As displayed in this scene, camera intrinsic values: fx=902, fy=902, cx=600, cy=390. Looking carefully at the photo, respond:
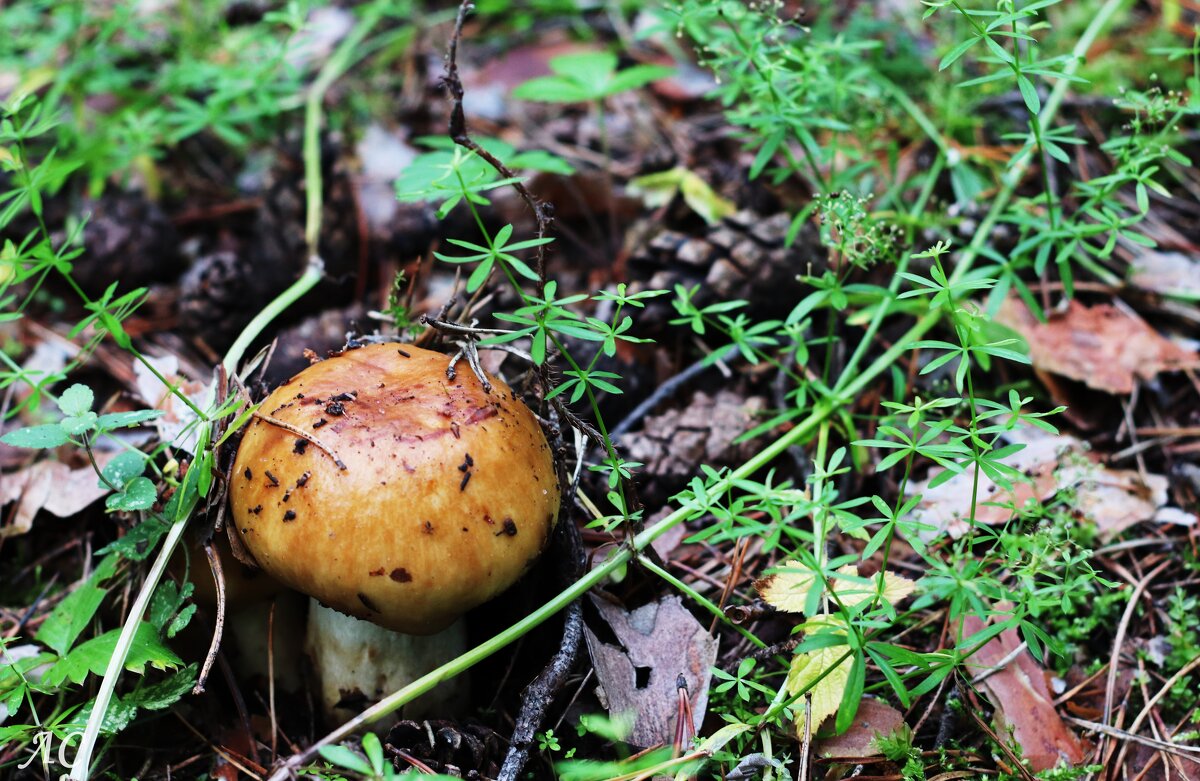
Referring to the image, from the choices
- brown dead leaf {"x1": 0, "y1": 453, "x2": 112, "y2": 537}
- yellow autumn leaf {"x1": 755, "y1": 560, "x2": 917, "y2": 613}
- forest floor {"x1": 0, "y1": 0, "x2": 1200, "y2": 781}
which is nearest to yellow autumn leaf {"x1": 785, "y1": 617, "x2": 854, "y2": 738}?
forest floor {"x1": 0, "y1": 0, "x2": 1200, "y2": 781}

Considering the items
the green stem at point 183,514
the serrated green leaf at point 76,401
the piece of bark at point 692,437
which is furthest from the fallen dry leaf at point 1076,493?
the serrated green leaf at point 76,401

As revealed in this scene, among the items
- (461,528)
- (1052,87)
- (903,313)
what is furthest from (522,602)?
(1052,87)

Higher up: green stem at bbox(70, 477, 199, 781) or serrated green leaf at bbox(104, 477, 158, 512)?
serrated green leaf at bbox(104, 477, 158, 512)

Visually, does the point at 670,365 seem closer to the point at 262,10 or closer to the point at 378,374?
the point at 378,374

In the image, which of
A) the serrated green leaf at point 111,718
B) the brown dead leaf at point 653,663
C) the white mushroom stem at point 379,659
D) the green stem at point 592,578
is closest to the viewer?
the green stem at point 592,578

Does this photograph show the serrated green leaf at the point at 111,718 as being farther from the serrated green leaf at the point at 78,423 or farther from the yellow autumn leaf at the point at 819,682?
the yellow autumn leaf at the point at 819,682

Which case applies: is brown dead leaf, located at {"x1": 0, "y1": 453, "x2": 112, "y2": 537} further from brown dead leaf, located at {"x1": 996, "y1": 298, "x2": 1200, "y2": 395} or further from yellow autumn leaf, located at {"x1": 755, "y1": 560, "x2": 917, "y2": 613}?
brown dead leaf, located at {"x1": 996, "y1": 298, "x2": 1200, "y2": 395}

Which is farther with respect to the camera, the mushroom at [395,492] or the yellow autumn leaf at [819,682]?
the yellow autumn leaf at [819,682]
